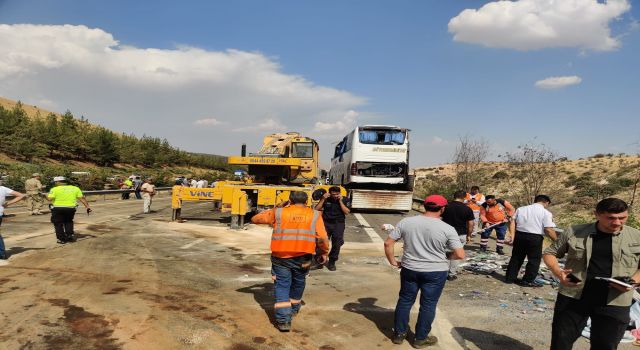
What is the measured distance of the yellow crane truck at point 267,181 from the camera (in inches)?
525

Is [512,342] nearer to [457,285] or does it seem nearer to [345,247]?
[457,285]

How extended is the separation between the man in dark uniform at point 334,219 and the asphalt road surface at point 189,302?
1.27 feet

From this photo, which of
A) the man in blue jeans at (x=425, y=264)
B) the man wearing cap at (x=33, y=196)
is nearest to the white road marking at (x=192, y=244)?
the man in blue jeans at (x=425, y=264)

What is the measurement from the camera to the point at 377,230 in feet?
47.2

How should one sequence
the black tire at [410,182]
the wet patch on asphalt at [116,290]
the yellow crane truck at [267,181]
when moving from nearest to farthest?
the wet patch on asphalt at [116,290] → the yellow crane truck at [267,181] → the black tire at [410,182]

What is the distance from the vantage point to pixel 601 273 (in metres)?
3.30

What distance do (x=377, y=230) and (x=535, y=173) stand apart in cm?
1478

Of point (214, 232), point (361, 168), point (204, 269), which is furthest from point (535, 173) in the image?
point (204, 269)

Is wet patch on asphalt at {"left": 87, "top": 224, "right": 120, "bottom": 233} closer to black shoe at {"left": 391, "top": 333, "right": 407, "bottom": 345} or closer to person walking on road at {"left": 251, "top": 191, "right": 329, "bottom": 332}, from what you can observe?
person walking on road at {"left": 251, "top": 191, "right": 329, "bottom": 332}

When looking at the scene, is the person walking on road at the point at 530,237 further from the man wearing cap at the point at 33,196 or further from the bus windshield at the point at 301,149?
the man wearing cap at the point at 33,196

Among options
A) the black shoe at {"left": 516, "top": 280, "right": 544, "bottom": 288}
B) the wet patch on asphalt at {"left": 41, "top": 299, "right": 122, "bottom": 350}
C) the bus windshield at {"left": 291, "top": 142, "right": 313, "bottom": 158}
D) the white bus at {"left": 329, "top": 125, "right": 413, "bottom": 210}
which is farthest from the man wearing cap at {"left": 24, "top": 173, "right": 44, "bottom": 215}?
the black shoe at {"left": 516, "top": 280, "right": 544, "bottom": 288}

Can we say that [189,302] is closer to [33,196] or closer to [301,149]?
[301,149]

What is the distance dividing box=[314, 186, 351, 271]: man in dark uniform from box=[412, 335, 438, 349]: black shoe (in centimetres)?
358

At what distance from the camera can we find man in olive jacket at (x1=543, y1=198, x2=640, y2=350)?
3.23 m
